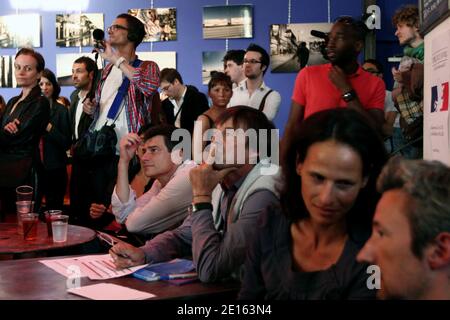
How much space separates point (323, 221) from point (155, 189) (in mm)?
1759

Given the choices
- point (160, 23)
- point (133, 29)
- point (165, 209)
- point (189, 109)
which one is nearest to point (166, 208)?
point (165, 209)

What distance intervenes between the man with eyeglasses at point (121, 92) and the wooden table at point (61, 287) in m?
1.96

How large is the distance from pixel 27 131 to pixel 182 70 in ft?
9.62

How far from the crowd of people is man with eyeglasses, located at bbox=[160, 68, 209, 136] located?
588 millimetres

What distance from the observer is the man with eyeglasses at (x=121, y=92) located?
4.22 m

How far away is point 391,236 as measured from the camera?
1379 millimetres

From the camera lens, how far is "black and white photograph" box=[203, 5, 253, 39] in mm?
7219

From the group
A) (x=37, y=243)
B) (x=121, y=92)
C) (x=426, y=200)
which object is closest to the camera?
(x=426, y=200)

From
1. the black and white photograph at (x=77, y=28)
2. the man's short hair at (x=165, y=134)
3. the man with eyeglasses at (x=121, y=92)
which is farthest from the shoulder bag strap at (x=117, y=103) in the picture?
the black and white photograph at (x=77, y=28)

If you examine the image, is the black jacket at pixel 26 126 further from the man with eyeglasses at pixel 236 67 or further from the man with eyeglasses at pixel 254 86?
the man with eyeglasses at pixel 236 67

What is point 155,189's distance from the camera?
3.48m

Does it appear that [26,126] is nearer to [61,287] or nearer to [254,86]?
[254,86]
